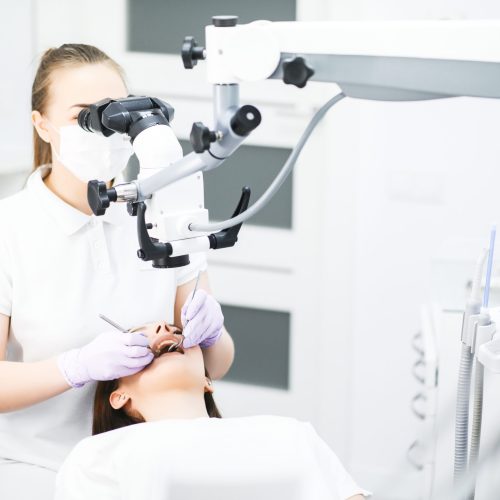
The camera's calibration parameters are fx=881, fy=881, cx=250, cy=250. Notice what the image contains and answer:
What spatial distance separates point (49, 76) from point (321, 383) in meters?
1.68

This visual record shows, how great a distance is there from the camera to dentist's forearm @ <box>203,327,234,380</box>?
1.83m

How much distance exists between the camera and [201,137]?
103 cm

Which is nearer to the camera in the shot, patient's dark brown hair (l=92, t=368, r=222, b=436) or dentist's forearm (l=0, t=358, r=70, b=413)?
dentist's forearm (l=0, t=358, r=70, b=413)

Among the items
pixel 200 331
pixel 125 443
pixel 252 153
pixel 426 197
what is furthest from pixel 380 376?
pixel 125 443

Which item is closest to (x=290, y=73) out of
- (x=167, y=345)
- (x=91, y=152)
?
(x=91, y=152)

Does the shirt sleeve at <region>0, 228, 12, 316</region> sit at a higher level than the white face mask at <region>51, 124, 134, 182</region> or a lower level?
lower

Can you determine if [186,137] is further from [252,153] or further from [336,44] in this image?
[336,44]

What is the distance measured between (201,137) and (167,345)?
2.46 feet

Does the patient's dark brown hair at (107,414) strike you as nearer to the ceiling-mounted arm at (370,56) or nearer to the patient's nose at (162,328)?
the patient's nose at (162,328)

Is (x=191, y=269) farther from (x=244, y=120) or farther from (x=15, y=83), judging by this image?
(x=15, y=83)

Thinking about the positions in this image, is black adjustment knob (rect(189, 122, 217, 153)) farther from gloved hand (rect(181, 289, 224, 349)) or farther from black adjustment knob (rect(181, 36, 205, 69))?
gloved hand (rect(181, 289, 224, 349))

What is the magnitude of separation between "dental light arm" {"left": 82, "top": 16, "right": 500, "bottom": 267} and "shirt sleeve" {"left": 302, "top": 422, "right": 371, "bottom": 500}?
523mm

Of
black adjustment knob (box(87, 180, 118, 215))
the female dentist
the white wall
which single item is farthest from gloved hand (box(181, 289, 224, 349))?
the white wall

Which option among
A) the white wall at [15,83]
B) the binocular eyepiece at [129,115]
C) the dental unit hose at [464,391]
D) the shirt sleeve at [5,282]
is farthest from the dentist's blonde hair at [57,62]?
the white wall at [15,83]
